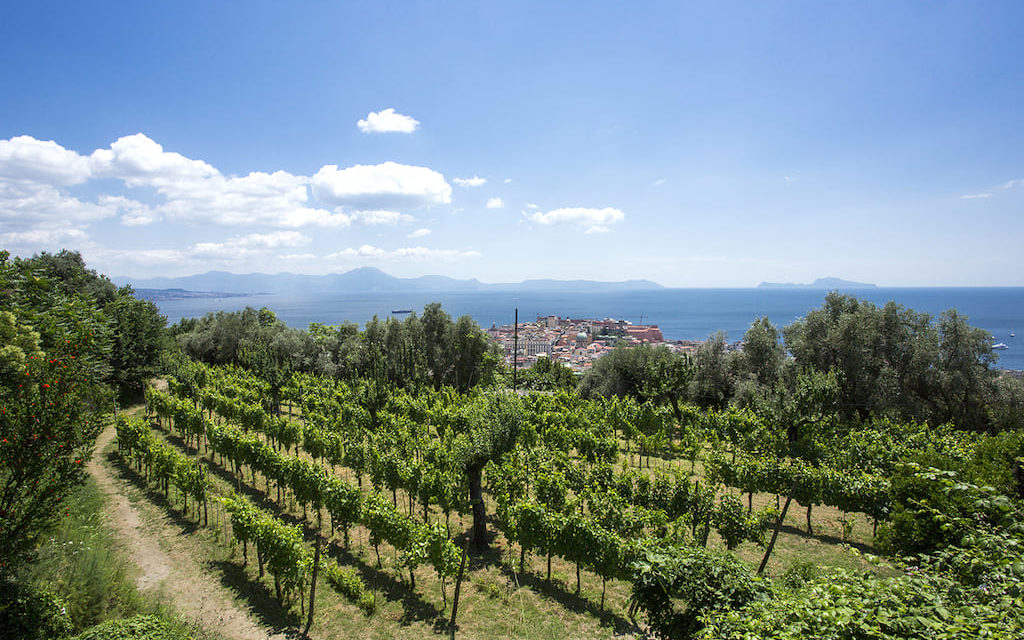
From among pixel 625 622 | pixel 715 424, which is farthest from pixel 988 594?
pixel 715 424

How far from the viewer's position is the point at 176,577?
35.5 ft

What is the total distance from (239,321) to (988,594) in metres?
51.0


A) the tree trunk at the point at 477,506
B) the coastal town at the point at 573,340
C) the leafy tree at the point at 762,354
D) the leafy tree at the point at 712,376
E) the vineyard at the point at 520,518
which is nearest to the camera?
the vineyard at the point at 520,518

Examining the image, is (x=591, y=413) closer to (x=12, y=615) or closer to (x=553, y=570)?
(x=553, y=570)

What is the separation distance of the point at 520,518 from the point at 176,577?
29.9 ft

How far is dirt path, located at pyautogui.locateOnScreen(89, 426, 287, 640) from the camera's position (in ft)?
30.6

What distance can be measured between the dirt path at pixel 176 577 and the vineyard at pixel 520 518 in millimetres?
918

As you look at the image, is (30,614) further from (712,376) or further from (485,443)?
(712,376)

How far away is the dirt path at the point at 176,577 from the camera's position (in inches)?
367

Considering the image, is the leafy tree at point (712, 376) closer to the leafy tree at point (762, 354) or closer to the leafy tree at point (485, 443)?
the leafy tree at point (762, 354)

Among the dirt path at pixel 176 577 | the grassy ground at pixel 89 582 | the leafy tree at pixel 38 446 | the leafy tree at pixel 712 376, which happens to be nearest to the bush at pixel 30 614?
the grassy ground at pixel 89 582

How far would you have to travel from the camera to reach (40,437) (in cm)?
821

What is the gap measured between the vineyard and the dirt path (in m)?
0.92

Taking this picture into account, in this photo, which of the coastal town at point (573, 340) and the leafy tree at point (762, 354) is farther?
the coastal town at point (573, 340)
